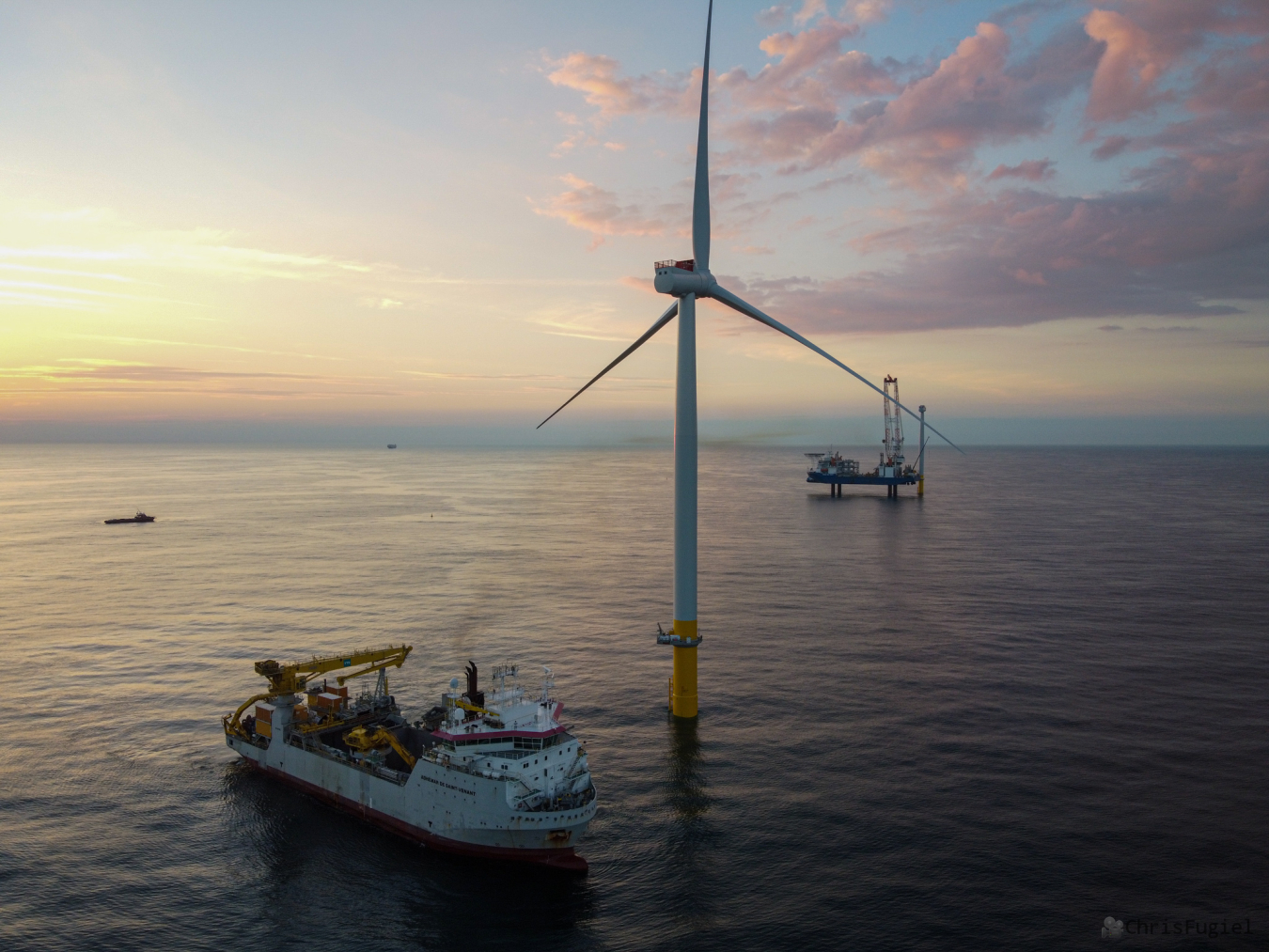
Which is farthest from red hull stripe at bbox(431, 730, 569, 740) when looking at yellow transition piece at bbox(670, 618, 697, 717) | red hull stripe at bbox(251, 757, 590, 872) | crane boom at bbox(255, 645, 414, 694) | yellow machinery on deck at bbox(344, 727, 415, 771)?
yellow transition piece at bbox(670, 618, 697, 717)

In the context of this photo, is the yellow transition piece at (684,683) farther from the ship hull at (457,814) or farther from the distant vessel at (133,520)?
the distant vessel at (133,520)

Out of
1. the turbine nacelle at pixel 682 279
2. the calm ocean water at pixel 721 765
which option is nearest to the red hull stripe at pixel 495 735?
the calm ocean water at pixel 721 765

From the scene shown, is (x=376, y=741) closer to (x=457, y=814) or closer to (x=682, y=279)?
(x=457, y=814)

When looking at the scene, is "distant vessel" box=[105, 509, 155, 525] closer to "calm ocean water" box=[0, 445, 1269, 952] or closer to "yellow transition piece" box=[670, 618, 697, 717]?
"calm ocean water" box=[0, 445, 1269, 952]

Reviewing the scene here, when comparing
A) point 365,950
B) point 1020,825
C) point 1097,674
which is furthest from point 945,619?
point 365,950

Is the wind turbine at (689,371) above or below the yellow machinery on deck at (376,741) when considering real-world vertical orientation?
above

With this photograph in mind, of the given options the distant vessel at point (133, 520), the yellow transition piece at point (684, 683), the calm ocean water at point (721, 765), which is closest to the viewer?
the calm ocean water at point (721, 765)
